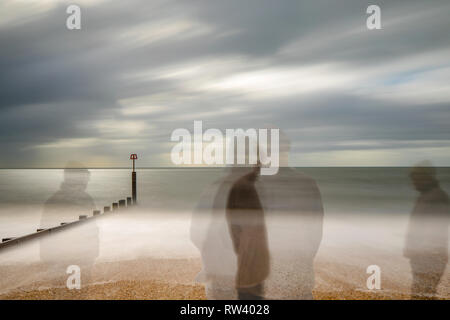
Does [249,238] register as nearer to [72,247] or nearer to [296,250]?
[296,250]

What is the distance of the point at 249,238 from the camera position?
2861mm

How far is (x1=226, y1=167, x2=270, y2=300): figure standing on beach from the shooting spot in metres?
2.84

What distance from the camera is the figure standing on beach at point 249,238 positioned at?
112 inches

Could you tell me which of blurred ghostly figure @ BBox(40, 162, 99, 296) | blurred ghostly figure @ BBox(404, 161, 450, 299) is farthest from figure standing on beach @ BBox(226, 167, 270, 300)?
blurred ghostly figure @ BBox(40, 162, 99, 296)

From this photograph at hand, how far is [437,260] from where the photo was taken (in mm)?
8789

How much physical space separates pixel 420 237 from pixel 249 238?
25.3ft

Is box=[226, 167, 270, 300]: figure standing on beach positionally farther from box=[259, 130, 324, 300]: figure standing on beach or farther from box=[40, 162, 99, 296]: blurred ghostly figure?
box=[40, 162, 99, 296]: blurred ghostly figure

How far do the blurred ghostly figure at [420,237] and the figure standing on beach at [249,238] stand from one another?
9.43 feet
